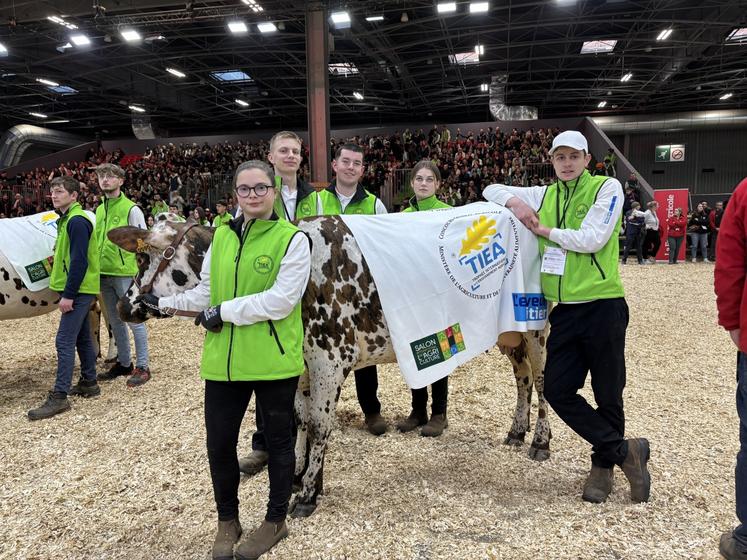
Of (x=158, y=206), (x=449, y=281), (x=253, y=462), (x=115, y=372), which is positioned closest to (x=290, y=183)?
(x=449, y=281)

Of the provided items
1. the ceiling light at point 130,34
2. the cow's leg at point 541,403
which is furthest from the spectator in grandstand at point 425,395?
the ceiling light at point 130,34

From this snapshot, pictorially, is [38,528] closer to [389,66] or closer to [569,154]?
[569,154]

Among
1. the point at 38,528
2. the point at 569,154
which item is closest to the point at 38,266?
the point at 38,528

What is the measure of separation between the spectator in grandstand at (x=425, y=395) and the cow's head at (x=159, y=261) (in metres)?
1.98

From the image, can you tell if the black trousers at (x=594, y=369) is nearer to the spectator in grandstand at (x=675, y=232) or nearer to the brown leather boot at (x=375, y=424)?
the brown leather boot at (x=375, y=424)

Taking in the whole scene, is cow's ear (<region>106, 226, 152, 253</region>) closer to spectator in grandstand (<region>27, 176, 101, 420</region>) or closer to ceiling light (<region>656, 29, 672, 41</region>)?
spectator in grandstand (<region>27, 176, 101, 420</region>)

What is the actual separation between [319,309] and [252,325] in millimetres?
663

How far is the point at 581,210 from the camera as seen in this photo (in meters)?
3.11

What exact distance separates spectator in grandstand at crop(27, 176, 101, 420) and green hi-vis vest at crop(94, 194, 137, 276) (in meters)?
0.22

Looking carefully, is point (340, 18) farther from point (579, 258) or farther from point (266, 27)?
point (579, 258)

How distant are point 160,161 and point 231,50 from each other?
8.56m

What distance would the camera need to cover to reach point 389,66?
2223 cm

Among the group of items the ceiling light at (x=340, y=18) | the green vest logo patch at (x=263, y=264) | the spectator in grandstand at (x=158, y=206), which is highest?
the ceiling light at (x=340, y=18)

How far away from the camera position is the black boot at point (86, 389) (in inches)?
204
